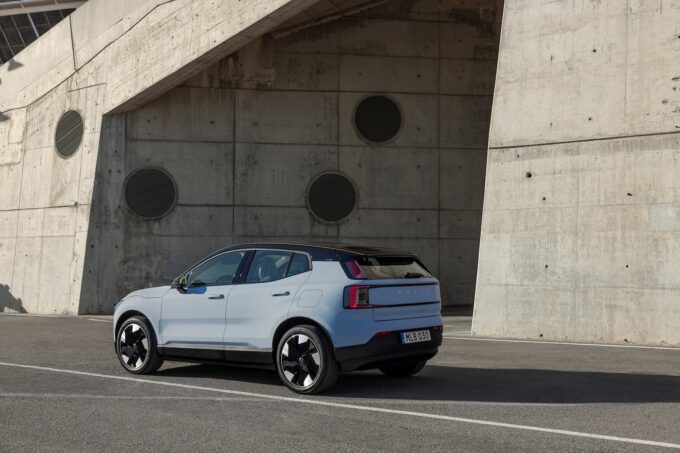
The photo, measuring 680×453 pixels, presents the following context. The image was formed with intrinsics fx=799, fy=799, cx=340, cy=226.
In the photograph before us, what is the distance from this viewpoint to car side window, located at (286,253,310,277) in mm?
7762

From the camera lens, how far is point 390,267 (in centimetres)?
780

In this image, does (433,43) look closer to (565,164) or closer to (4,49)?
(565,164)

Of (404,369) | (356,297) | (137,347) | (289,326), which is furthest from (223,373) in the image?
(356,297)

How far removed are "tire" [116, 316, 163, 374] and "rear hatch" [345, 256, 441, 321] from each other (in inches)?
104

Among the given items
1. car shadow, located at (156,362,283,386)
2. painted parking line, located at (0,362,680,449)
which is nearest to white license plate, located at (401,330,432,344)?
painted parking line, located at (0,362,680,449)

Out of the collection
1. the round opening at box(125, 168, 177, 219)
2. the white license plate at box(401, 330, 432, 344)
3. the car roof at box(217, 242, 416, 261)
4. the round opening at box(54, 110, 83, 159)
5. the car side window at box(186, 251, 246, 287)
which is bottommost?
the white license plate at box(401, 330, 432, 344)

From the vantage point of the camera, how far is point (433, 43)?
19312 millimetres

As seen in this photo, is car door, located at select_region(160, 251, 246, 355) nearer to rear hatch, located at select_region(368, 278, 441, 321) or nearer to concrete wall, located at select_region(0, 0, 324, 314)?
rear hatch, located at select_region(368, 278, 441, 321)

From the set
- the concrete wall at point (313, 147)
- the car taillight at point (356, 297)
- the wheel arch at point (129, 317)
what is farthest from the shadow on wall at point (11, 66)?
the car taillight at point (356, 297)

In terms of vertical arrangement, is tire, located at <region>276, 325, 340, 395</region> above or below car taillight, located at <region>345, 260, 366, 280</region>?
below

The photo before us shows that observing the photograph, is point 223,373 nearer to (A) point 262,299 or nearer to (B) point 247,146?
(A) point 262,299

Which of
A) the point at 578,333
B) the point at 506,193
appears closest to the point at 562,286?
the point at 578,333

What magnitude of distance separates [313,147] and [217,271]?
10497 millimetres

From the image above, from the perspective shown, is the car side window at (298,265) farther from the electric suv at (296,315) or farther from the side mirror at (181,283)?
the side mirror at (181,283)
